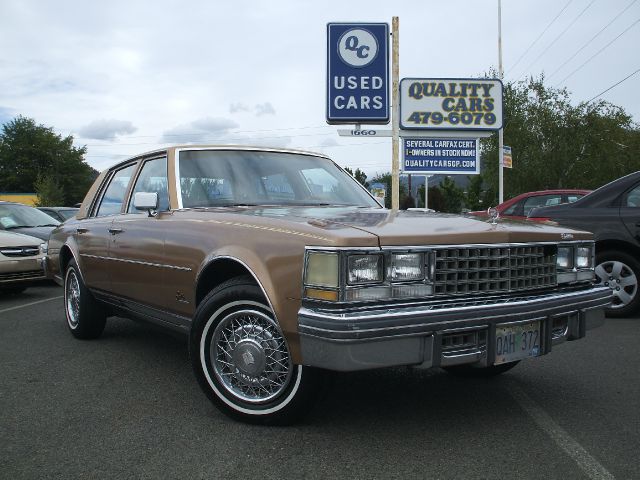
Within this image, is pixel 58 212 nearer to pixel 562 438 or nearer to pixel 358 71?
pixel 358 71

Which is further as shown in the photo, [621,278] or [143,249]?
[621,278]

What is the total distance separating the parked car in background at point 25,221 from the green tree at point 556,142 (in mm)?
27473

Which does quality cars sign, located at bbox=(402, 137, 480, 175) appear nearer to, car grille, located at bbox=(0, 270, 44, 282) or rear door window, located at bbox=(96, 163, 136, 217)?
car grille, located at bbox=(0, 270, 44, 282)

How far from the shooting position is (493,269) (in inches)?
123

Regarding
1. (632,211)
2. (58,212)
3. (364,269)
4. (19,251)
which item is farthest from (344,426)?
(58,212)

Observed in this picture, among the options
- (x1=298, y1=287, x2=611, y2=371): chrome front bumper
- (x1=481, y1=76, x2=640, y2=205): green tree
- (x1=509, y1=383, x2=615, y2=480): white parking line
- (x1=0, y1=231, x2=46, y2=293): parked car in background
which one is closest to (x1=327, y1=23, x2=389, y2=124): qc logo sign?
(x1=0, y1=231, x2=46, y2=293): parked car in background

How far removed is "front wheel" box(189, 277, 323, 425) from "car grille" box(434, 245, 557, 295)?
2.65 ft

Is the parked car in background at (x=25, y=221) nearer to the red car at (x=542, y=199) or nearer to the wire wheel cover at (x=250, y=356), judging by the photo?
the wire wheel cover at (x=250, y=356)

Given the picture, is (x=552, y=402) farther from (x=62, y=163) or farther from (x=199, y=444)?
(x=62, y=163)

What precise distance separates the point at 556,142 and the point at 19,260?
3036 centimetres

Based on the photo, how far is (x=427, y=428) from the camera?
127 inches

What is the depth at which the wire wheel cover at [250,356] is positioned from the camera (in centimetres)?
318

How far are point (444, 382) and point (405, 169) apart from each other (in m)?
14.4

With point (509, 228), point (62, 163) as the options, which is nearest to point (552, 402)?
point (509, 228)
